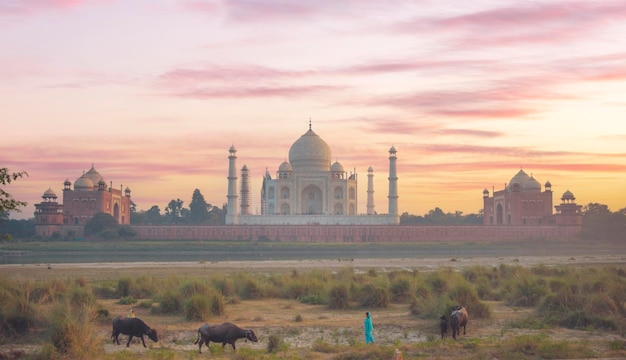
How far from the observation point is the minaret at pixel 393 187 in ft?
252

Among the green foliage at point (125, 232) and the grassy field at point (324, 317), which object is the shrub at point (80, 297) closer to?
the grassy field at point (324, 317)

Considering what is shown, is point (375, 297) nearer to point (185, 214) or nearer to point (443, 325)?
point (443, 325)

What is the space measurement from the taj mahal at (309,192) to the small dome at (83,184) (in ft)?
49.5

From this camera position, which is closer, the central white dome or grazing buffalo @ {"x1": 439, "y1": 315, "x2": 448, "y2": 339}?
grazing buffalo @ {"x1": 439, "y1": 315, "x2": 448, "y2": 339}

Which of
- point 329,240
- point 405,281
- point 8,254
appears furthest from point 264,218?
point 405,281

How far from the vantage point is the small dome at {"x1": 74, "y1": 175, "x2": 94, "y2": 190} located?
263ft

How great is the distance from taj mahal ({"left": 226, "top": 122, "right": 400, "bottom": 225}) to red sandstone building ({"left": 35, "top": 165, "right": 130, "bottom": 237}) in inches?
510

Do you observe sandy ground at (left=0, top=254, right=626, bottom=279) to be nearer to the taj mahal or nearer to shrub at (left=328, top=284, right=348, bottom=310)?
shrub at (left=328, top=284, right=348, bottom=310)

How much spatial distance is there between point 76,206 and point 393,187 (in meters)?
31.6

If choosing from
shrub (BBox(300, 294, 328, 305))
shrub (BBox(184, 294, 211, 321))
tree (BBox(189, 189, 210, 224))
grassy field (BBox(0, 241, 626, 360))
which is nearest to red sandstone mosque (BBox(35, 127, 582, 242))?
tree (BBox(189, 189, 210, 224))

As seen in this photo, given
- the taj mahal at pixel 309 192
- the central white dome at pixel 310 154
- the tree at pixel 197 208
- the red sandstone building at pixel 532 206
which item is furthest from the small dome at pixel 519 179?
the tree at pixel 197 208

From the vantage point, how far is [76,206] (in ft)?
258

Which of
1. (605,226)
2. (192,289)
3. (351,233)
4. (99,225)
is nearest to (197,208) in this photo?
(99,225)

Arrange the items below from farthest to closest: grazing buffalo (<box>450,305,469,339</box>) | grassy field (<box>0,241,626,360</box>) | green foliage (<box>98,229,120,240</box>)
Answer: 1. green foliage (<box>98,229,120,240</box>)
2. grazing buffalo (<box>450,305,469,339</box>)
3. grassy field (<box>0,241,626,360</box>)
